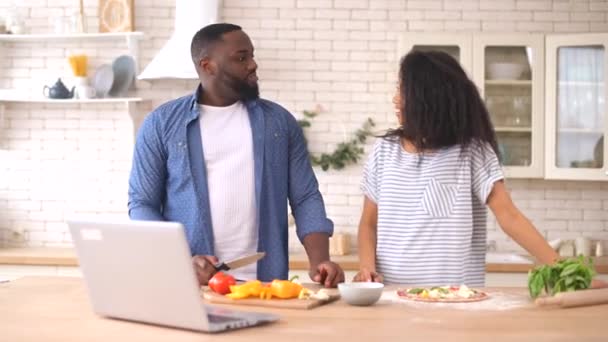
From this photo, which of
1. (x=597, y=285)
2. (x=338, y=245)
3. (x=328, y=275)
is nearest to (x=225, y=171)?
(x=328, y=275)

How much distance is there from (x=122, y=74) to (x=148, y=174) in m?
2.76

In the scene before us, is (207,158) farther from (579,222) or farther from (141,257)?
(579,222)

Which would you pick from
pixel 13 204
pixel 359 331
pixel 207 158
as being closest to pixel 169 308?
pixel 359 331

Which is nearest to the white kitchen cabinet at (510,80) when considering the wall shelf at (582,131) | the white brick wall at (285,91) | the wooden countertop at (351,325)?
the wall shelf at (582,131)

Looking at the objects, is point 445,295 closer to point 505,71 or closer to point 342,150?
point 505,71

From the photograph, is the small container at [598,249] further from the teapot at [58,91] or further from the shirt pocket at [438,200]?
the teapot at [58,91]

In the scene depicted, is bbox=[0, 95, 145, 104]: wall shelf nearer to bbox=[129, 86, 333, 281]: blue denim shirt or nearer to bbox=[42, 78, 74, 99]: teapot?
bbox=[42, 78, 74, 99]: teapot

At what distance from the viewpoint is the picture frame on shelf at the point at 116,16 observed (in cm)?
605

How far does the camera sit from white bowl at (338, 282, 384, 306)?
8.87 feet

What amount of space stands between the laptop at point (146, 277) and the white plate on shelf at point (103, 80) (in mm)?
3531

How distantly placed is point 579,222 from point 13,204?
3.38m

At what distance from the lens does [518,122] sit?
228 inches

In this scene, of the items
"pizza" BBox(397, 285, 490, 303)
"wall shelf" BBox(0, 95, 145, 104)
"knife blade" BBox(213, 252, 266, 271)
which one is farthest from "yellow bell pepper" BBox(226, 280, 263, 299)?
"wall shelf" BBox(0, 95, 145, 104)

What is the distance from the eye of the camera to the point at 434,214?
3.23m
